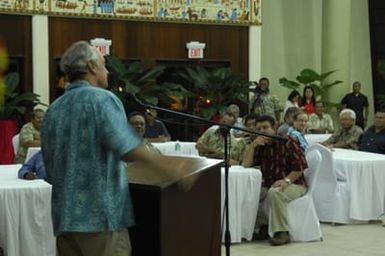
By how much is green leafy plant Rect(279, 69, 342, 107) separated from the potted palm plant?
18.2 ft

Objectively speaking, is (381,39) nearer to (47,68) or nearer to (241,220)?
(47,68)

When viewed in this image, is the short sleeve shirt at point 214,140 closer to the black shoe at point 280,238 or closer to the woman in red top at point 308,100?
the black shoe at point 280,238

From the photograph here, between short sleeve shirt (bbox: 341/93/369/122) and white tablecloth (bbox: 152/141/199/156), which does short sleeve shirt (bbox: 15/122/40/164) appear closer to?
white tablecloth (bbox: 152/141/199/156)

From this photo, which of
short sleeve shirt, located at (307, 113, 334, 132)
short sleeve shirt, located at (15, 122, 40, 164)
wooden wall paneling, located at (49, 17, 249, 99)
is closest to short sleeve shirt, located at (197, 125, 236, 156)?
short sleeve shirt, located at (15, 122, 40, 164)

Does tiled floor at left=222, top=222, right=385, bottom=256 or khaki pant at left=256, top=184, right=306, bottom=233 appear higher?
khaki pant at left=256, top=184, right=306, bottom=233

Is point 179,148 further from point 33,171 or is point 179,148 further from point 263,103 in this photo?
point 263,103

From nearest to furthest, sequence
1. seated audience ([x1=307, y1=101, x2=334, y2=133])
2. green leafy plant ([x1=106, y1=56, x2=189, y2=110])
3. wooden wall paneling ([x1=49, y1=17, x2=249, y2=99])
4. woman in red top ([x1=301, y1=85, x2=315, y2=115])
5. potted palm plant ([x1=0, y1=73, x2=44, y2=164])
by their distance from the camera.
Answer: potted palm plant ([x1=0, y1=73, x2=44, y2=164])
green leafy plant ([x1=106, y1=56, x2=189, y2=110])
seated audience ([x1=307, y1=101, x2=334, y2=133])
wooden wall paneling ([x1=49, y1=17, x2=249, y2=99])
woman in red top ([x1=301, y1=85, x2=315, y2=115])

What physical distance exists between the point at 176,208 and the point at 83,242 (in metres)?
0.38

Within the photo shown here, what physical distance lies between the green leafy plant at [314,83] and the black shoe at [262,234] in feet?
25.8

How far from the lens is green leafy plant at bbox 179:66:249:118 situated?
13.1 meters

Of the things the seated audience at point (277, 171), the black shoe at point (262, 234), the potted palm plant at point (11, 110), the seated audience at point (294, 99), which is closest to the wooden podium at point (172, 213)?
the seated audience at point (277, 171)

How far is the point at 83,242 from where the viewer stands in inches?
106

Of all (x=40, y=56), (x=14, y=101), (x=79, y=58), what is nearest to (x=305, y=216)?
(x=79, y=58)

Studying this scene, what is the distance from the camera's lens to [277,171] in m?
6.87
